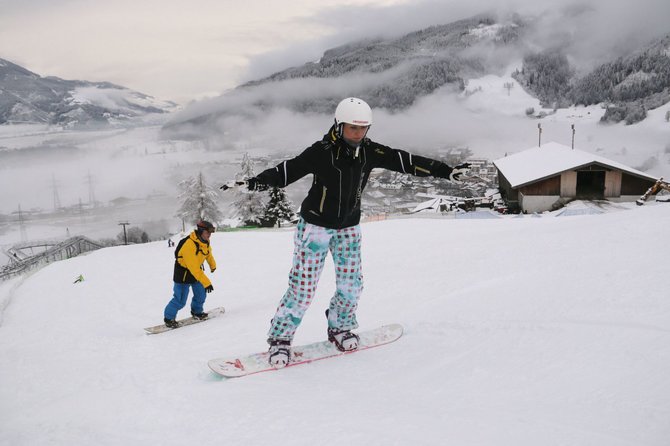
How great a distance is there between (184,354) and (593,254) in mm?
5197

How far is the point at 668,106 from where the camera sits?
140m

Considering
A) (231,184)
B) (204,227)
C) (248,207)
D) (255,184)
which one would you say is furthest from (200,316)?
(248,207)

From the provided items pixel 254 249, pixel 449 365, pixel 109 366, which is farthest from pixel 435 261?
pixel 254 249

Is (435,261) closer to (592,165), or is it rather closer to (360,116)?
(360,116)

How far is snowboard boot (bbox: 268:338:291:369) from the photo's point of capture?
3813mm

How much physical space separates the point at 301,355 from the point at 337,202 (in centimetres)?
146

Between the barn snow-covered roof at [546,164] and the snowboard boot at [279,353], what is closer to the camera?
the snowboard boot at [279,353]

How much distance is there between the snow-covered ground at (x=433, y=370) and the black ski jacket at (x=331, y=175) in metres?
1.31

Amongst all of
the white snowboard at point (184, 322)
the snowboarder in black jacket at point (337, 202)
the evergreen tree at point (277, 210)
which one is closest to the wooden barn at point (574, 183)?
the evergreen tree at point (277, 210)

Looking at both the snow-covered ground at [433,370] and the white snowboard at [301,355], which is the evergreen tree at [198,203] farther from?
the white snowboard at [301,355]

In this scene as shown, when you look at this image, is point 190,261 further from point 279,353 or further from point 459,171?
point 459,171

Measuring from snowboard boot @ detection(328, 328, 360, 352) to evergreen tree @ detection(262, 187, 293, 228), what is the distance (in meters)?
41.8

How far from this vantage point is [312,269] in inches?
155

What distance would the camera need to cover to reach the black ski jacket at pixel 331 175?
12.3 feet
